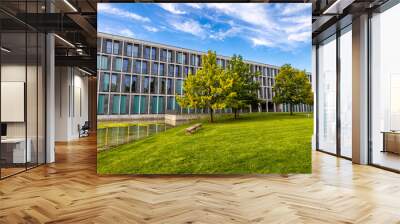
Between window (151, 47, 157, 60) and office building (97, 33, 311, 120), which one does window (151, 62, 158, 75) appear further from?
window (151, 47, 157, 60)

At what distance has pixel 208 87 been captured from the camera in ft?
21.1

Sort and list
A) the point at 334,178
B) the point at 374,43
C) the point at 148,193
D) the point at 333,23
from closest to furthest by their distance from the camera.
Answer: the point at 148,193
the point at 334,178
the point at 374,43
the point at 333,23

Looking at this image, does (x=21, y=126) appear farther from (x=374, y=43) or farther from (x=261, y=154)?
(x=374, y=43)

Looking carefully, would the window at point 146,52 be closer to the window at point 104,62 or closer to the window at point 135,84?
the window at point 135,84

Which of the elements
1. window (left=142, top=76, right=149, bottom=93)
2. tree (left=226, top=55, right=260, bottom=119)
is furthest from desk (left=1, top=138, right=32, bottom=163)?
tree (left=226, top=55, right=260, bottom=119)

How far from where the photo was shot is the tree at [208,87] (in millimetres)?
6316

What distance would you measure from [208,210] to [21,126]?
4.22 meters

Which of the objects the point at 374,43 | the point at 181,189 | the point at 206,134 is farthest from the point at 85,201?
the point at 374,43

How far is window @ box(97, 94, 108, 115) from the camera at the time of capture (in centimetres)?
607

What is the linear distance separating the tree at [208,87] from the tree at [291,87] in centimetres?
88

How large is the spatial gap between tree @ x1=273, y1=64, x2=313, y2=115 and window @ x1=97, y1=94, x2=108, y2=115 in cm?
298

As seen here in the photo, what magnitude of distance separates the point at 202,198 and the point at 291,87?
2.96m

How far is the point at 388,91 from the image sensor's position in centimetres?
678

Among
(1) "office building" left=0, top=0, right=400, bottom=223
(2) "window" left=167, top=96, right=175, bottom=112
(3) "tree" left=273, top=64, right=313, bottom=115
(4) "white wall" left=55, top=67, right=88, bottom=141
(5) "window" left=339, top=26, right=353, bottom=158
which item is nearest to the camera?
(1) "office building" left=0, top=0, right=400, bottom=223
